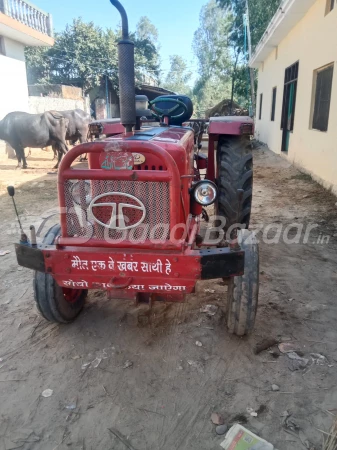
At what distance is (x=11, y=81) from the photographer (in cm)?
1366

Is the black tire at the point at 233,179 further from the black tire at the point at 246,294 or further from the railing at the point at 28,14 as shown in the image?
the railing at the point at 28,14

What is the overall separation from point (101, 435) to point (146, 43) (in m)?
34.8

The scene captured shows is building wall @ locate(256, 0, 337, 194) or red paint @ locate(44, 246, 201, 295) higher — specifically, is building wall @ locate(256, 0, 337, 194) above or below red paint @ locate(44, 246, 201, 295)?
above

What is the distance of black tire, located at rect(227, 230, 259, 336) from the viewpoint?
2.53m

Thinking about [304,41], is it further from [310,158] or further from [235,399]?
[235,399]

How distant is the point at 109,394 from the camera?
231 centimetres

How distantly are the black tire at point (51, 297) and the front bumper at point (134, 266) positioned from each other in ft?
0.92

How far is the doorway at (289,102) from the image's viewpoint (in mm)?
10345

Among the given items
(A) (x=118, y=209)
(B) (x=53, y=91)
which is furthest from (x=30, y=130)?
(B) (x=53, y=91)

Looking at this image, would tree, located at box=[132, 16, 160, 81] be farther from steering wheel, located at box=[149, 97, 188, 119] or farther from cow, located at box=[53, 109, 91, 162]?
steering wheel, located at box=[149, 97, 188, 119]

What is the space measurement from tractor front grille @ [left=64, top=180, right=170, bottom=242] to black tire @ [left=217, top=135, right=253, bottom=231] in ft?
4.28

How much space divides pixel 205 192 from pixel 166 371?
1.25 m

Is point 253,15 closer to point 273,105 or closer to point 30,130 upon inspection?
point 273,105

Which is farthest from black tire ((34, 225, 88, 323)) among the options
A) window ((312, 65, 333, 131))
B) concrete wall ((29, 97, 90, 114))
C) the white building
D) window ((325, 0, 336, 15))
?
concrete wall ((29, 97, 90, 114))
